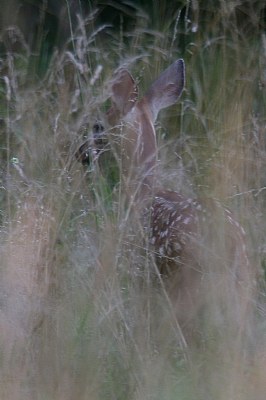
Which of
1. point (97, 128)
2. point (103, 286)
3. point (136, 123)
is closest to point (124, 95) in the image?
point (136, 123)

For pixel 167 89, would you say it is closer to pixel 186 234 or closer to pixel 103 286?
pixel 186 234

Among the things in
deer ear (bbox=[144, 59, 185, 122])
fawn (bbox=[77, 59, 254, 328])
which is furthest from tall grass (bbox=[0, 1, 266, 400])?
deer ear (bbox=[144, 59, 185, 122])

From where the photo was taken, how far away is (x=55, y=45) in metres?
7.98

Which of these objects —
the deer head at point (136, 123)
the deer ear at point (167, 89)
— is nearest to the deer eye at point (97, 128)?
the deer head at point (136, 123)

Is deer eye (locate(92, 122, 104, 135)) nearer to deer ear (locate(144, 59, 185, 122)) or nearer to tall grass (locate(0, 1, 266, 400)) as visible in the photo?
tall grass (locate(0, 1, 266, 400))

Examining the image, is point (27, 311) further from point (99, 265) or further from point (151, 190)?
point (151, 190)

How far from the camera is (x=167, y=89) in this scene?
5996mm

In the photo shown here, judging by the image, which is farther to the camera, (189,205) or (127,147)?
(127,147)

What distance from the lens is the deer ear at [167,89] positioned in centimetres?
597

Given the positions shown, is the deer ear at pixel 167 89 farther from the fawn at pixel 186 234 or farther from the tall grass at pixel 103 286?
the fawn at pixel 186 234

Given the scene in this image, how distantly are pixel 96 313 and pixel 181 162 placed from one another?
4.30 feet

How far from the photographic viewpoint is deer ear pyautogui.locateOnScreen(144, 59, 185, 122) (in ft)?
19.6

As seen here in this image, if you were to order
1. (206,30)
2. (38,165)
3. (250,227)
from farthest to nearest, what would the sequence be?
(206,30)
(38,165)
(250,227)

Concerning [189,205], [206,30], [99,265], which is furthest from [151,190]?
[206,30]
